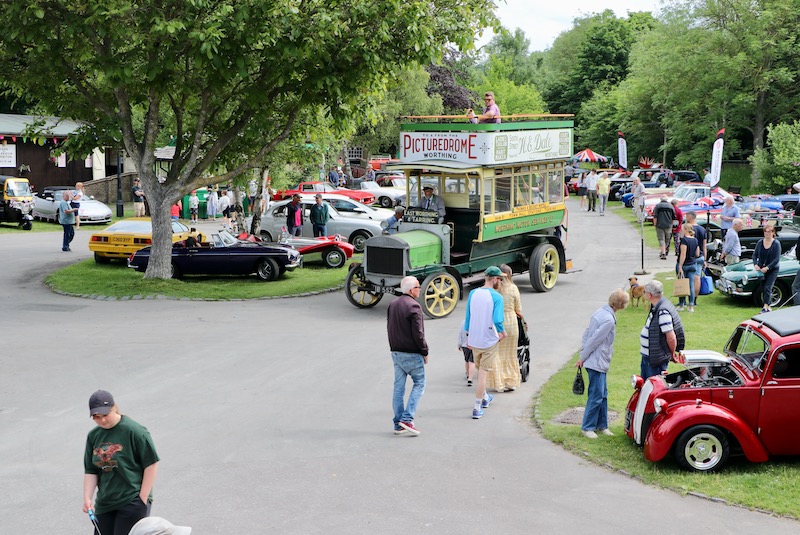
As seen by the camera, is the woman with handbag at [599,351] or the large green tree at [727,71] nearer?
the woman with handbag at [599,351]

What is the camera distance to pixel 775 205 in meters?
32.7

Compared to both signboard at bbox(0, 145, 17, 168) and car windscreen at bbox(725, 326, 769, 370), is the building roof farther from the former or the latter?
car windscreen at bbox(725, 326, 769, 370)

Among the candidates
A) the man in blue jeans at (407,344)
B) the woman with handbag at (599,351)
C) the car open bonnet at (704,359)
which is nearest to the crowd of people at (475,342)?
the man in blue jeans at (407,344)

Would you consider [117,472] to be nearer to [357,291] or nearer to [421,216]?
[357,291]

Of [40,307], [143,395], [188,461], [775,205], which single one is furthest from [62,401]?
[775,205]

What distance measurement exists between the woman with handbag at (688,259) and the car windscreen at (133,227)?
600 inches

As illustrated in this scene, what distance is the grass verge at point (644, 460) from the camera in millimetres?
8688

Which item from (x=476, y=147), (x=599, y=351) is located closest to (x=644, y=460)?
(x=599, y=351)

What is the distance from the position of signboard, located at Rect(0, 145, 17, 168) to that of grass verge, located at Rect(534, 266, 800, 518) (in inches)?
1593

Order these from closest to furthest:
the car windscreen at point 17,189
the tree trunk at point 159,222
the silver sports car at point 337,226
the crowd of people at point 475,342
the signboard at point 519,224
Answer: the crowd of people at point 475,342
the signboard at point 519,224
the tree trunk at point 159,222
the silver sports car at point 337,226
the car windscreen at point 17,189

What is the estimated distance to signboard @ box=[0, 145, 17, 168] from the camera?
155ft

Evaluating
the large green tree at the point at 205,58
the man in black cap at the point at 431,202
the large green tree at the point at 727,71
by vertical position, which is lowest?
the man in black cap at the point at 431,202

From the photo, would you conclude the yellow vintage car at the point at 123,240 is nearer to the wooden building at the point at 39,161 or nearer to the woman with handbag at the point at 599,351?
the woman with handbag at the point at 599,351

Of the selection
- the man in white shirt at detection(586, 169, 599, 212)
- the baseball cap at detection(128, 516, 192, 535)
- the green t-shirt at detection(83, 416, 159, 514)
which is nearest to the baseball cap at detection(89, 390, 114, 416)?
the green t-shirt at detection(83, 416, 159, 514)
